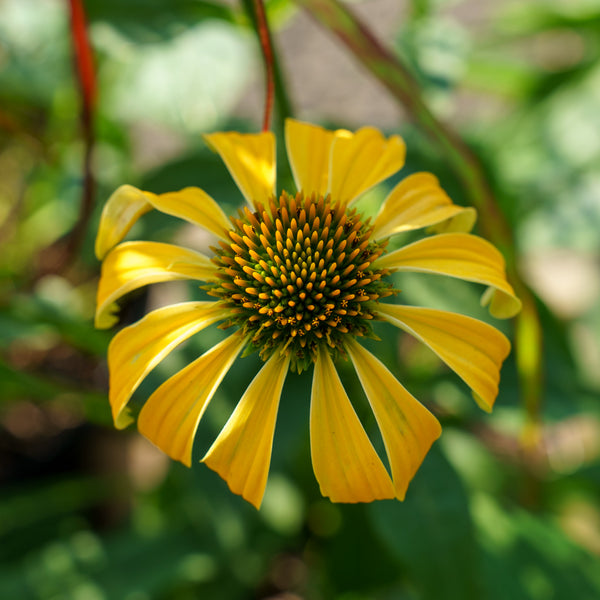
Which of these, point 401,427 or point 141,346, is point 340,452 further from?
point 141,346

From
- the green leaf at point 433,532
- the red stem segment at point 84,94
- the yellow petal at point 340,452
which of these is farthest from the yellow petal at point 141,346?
the red stem segment at point 84,94

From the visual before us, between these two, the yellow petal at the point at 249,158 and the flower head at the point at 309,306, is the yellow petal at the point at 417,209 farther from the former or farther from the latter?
the yellow petal at the point at 249,158

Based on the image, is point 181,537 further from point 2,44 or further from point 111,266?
point 2,44

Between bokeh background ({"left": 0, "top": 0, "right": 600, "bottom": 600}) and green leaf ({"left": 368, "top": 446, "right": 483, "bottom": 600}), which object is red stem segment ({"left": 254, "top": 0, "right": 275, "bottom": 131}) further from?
green leaf ({"left": 368, "top": 446, "right": 483, "bottom": 600})

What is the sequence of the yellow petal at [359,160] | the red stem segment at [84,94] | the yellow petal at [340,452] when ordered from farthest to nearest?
the red stem segment at [84,94] < the yellow petal at [359,160] < the yellow petal at [340,452]

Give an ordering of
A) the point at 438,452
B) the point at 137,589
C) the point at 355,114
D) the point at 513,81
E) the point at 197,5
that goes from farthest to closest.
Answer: the point at 355,114, the point at 513,81, the point at 137,589, the point at 197,5, the point at 438,452

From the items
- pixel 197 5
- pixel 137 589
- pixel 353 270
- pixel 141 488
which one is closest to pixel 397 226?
A: pixel 353 270
